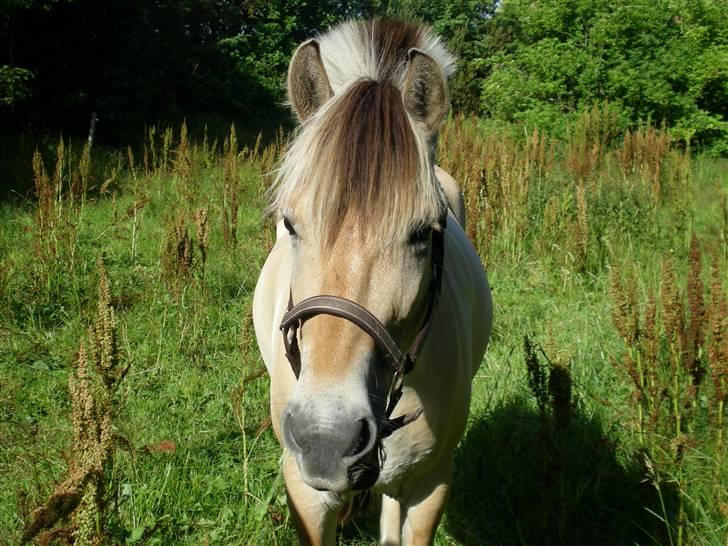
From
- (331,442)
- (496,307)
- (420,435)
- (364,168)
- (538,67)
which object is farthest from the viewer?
(538,67)

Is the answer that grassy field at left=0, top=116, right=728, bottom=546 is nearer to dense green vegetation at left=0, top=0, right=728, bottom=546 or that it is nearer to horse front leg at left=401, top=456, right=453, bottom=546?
dense green vegetation at left=0, top=0, right=728, bottom=546

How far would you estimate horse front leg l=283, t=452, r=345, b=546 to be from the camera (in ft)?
7.16

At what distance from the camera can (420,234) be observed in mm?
1676

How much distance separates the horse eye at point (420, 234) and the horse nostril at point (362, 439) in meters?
0.53

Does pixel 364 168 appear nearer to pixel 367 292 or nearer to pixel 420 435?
pixel 367 292

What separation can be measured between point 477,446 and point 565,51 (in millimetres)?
10376

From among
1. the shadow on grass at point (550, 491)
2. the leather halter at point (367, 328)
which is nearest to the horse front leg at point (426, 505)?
the shadow on grass at point (550, 491)

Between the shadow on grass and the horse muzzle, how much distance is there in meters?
1.48

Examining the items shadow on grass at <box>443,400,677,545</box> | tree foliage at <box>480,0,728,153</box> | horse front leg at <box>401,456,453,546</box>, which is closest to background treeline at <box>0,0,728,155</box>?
tree foliage at <box>480,0,728,153</box>

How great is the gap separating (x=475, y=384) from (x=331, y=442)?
2884mm

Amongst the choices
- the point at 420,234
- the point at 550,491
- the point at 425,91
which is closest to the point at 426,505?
the point at 550,491

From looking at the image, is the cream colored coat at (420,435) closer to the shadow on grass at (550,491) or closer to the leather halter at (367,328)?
the leather halter at (367,328)

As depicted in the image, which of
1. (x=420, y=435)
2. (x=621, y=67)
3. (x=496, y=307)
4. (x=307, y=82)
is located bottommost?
(x=496, y=307)

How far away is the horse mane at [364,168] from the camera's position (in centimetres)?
161
